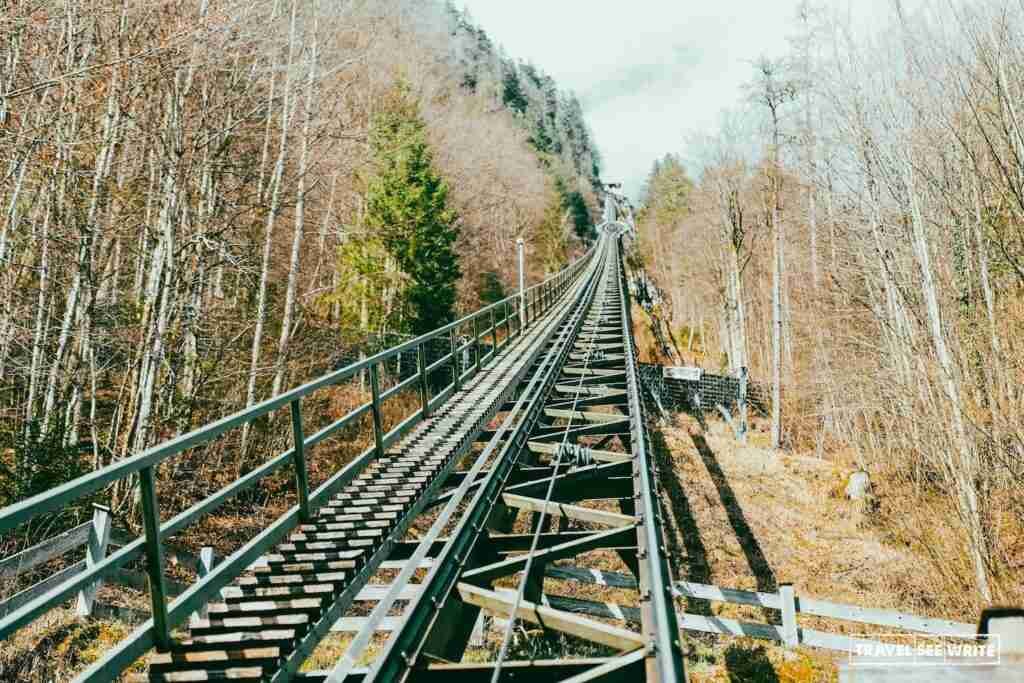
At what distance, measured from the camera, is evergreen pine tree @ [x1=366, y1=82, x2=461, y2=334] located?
25.7 meters

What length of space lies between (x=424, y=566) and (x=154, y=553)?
215 cm

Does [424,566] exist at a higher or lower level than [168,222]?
lower

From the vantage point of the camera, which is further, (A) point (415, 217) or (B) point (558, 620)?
(A) point (415, 217)

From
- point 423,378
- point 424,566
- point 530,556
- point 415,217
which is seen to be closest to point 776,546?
point 423,378

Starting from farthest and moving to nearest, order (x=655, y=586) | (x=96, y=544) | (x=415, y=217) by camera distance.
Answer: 1. (x=415, y=217)
2. (x=96, y=544)
3. (x=655, y=586)

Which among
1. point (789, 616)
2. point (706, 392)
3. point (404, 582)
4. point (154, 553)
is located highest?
point (154, 553)

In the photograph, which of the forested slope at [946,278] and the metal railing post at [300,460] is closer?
the metal railing post at [300,460]

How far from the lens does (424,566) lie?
479 centimetres

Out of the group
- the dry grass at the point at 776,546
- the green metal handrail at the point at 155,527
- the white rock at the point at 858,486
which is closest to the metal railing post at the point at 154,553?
the green metal handrail at the point at 155,527

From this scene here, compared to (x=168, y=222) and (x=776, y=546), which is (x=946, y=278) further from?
(x=168, y=222)

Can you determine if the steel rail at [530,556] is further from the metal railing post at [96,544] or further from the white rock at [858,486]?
the white rock at [858,486]

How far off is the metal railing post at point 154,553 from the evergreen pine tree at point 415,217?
73.5 feet

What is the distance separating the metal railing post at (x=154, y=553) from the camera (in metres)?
2.97

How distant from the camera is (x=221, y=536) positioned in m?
12.4
